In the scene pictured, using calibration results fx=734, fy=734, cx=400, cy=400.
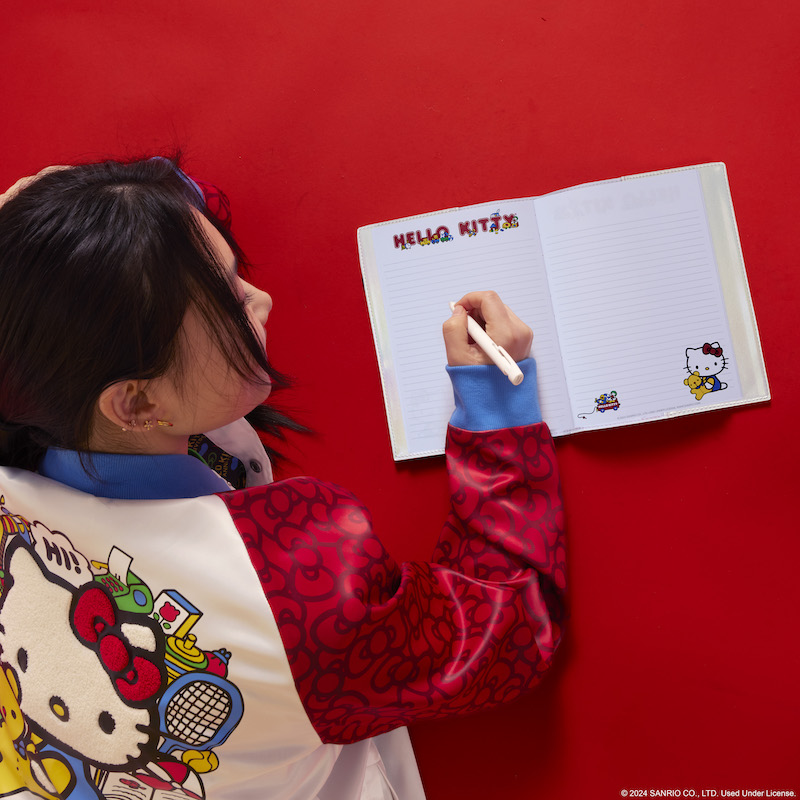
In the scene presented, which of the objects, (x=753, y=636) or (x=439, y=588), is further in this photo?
(x=753, y=636)

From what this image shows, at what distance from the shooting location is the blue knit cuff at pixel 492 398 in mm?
698

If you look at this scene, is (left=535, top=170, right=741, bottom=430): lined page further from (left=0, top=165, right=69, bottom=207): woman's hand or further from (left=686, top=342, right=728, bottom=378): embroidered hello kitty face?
(left=0, top=165, right=69, bottom=207): woman's hand

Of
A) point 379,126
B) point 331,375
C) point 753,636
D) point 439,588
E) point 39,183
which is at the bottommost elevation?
point 753,636

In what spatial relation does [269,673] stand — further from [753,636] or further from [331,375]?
[753,636]

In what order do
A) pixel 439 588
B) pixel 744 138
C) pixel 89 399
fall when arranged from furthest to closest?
pixel 744 138 → pixel 439 588 → pixel 89 399

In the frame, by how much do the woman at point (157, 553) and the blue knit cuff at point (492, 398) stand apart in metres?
0.18

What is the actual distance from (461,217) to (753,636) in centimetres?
52

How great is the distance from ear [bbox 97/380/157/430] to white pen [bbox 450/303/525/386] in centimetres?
31

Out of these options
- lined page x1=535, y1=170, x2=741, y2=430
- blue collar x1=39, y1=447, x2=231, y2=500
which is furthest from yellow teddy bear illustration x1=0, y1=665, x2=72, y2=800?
lined page x1=535, y1=170, x2=741, y2=430

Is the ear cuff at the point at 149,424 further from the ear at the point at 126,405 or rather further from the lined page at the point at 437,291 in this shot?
the lined page at the point at 437,291

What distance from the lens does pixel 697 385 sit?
29.0 inches

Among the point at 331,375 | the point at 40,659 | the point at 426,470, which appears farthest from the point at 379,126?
the point at 40,659

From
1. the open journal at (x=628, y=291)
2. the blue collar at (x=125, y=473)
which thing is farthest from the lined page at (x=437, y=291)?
the blue collar at (x=125, y=473)

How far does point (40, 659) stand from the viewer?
1.74ft
